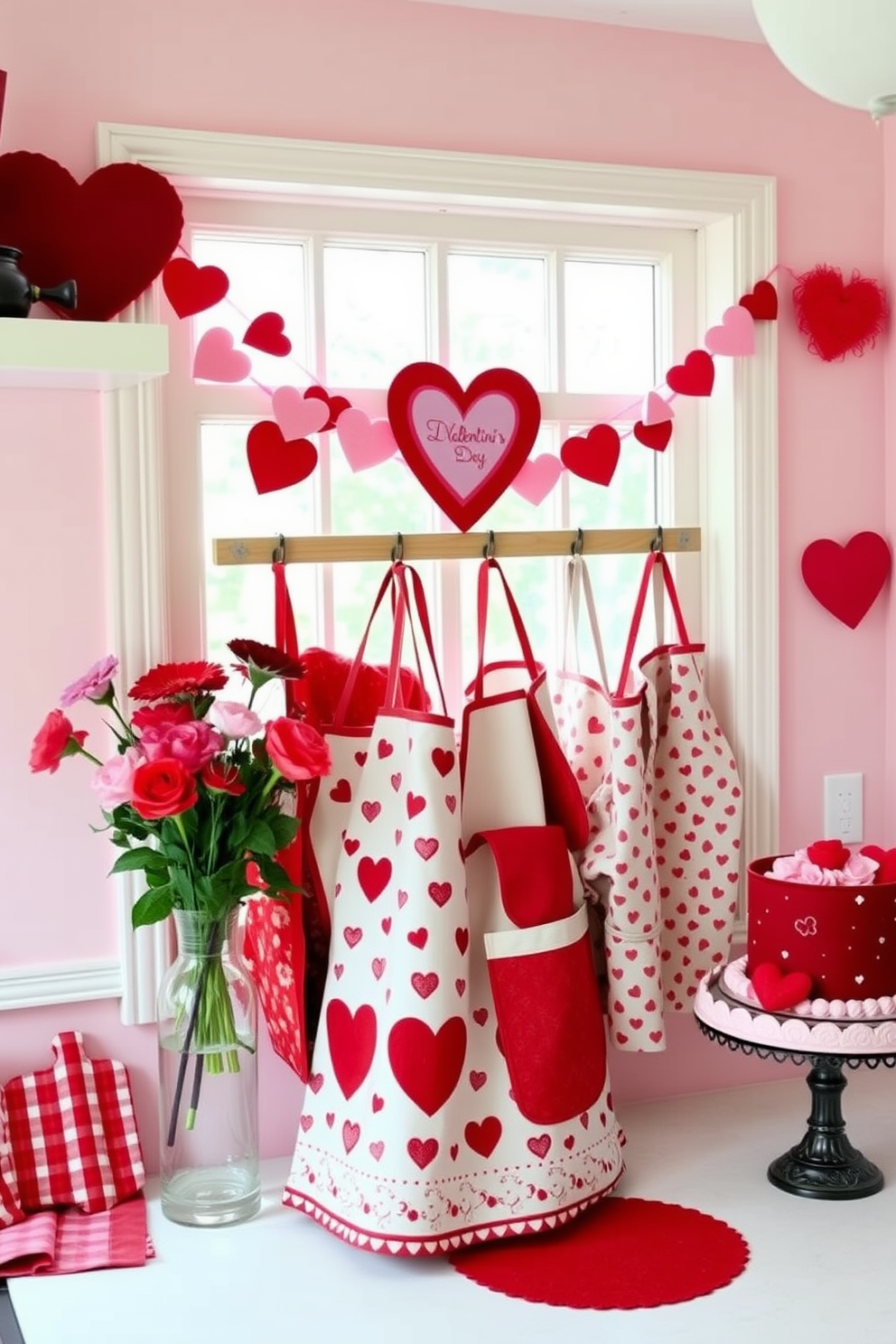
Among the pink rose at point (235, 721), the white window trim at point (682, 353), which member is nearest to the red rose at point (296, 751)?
the pink rose at point (235, 721)

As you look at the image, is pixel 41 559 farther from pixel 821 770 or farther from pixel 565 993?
pixel 821 770

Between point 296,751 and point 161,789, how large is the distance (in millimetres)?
156

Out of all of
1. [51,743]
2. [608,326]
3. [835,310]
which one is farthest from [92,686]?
[835,310]

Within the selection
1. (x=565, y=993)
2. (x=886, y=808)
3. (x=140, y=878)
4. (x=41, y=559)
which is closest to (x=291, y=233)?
(x=41, y=559)

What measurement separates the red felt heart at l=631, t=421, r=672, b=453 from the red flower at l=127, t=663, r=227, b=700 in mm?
767

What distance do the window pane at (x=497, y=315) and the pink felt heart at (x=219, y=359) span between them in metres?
0.35

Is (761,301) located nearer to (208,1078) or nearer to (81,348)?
(81,348)

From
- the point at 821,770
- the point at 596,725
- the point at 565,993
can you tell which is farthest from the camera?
the point at 821,770

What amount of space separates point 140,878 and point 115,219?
32.4 inches

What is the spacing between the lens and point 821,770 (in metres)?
2.24

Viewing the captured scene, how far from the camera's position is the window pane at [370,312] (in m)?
2.04

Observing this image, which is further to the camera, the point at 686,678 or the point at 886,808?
the point at 886,808

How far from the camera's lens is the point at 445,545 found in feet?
6.43

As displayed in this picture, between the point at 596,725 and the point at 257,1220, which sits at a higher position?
the point at 596,725
